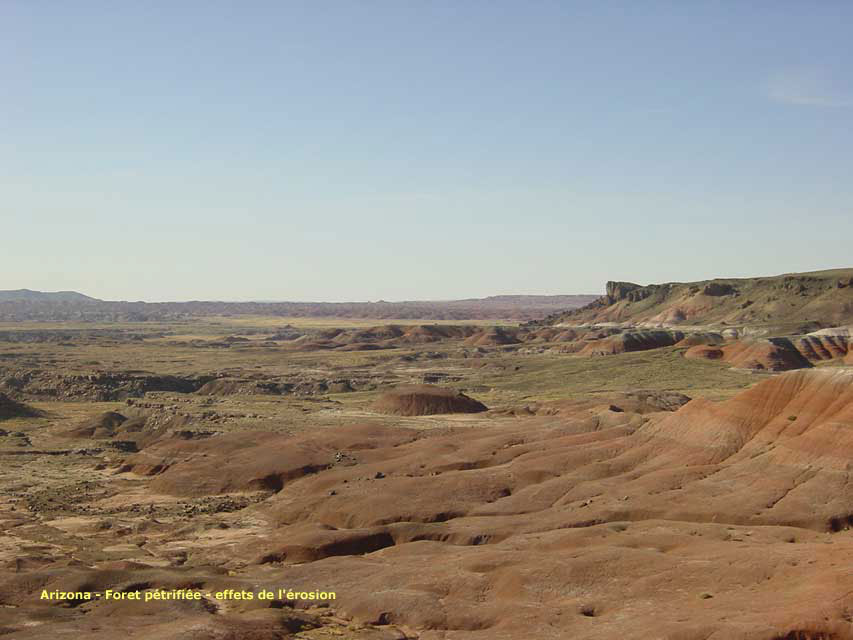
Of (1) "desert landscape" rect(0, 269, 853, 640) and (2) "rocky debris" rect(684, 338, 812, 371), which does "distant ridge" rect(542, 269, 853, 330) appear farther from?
(1) "desert landscape" rect(0, 269, 853, 640)

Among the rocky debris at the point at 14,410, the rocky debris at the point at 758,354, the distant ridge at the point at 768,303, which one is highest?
the distant ridge at the point at 768,303

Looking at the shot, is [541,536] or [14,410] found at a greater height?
[541,536]

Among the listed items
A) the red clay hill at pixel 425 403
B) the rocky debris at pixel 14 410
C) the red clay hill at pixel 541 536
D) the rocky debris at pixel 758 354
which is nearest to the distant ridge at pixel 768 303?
the rocky debris at pixel 758 354

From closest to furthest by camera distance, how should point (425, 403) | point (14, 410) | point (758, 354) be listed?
point (425, 403) < point (14, 410) < point (758, 354)

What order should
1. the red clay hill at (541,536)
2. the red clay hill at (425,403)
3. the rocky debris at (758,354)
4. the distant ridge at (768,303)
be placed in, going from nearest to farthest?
1. the red clay hill at (541,536)
2. the red clay hill at (425,403)
3. the rocky debris at (758,354)
4. the distant ridge at (768,303)

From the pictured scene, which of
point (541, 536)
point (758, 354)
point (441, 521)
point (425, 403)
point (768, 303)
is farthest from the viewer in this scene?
point (768, 303)

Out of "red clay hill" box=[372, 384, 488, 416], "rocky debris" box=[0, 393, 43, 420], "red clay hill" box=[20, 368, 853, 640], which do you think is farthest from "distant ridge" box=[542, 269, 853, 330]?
"rocky debris" box=[0, 393, 43, 420]

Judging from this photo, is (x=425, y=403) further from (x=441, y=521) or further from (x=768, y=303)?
(x=768, y=303)

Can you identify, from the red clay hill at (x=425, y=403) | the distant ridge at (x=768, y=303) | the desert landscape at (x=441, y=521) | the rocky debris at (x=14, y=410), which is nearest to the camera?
the desert landscape at (x=441, y=521)

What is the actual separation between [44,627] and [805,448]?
3521 cm

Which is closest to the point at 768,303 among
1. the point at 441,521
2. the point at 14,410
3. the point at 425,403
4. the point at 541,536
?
the point at 425,403

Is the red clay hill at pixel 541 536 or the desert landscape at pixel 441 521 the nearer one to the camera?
the red clay hill at pixel 541 536

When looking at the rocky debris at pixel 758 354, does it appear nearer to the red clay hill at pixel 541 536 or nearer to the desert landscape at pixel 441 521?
the desert landscape at pixel 441 521

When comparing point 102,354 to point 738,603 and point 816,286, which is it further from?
point 738,603
